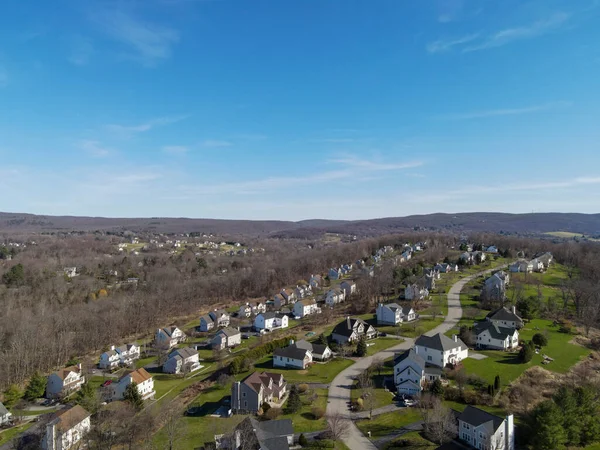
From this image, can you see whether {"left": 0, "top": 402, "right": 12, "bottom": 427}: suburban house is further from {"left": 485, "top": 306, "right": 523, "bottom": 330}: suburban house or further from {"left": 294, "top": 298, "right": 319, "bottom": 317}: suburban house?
{"left": 485, "top": 306, "right": 523, "bottom": 330}: suburban house

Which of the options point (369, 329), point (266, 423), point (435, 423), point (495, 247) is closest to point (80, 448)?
point (266, 423)

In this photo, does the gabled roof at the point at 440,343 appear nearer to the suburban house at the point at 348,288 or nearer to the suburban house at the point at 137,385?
the suburban house at the point at 137,385

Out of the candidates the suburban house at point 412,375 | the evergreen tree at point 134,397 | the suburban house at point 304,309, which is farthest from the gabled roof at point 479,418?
the suburban house at point 304,309

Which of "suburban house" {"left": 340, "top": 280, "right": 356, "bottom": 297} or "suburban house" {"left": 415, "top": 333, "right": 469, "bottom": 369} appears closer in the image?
"suburban house" {"left": 415, "top": 333, "right": 469, "bottom": 369}

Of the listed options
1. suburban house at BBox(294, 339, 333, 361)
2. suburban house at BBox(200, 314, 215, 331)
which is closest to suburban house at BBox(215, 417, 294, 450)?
suburban house at BBox(294, 339, 333, 361)

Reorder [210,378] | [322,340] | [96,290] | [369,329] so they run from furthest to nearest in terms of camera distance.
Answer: [96,290] → [369,329] → [322,340] → [210,378]

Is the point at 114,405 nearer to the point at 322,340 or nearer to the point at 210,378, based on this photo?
the point at 210,378
